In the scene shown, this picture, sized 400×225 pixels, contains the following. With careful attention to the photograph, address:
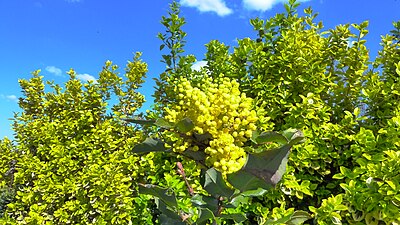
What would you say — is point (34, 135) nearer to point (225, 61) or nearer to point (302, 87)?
point (225, 61)

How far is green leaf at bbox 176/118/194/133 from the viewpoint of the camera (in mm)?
1327

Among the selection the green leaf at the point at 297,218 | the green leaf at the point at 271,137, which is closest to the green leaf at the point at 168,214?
the green leaf at the point at 271,137

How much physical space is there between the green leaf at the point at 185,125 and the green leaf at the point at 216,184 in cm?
17

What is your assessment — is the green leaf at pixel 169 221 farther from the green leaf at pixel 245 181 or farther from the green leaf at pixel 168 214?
the green leaf at pixel 245 181

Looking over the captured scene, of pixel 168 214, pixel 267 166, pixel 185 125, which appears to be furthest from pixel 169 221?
pixel 267 166

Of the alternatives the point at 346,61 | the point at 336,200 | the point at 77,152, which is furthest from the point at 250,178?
the point at 77,152

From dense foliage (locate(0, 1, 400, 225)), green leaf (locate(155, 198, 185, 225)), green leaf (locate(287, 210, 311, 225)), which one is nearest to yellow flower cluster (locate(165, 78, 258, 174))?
dense foliage (locate(0, 1, 400, 225))

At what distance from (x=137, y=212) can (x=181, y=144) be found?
1561 mm

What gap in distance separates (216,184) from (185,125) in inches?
8.6

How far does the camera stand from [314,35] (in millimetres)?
3117

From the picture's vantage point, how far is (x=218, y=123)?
1.38 m

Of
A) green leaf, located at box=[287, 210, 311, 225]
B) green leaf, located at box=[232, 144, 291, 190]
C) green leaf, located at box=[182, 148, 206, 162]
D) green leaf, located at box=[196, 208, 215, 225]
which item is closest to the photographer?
green leaf, located at box=[232, 144, 291, 190]

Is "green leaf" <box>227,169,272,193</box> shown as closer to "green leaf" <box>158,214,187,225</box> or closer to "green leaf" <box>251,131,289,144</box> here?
"green leaf" <box>251,131,289,144</box>

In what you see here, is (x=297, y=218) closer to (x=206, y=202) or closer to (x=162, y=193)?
(x=206, y=202)
